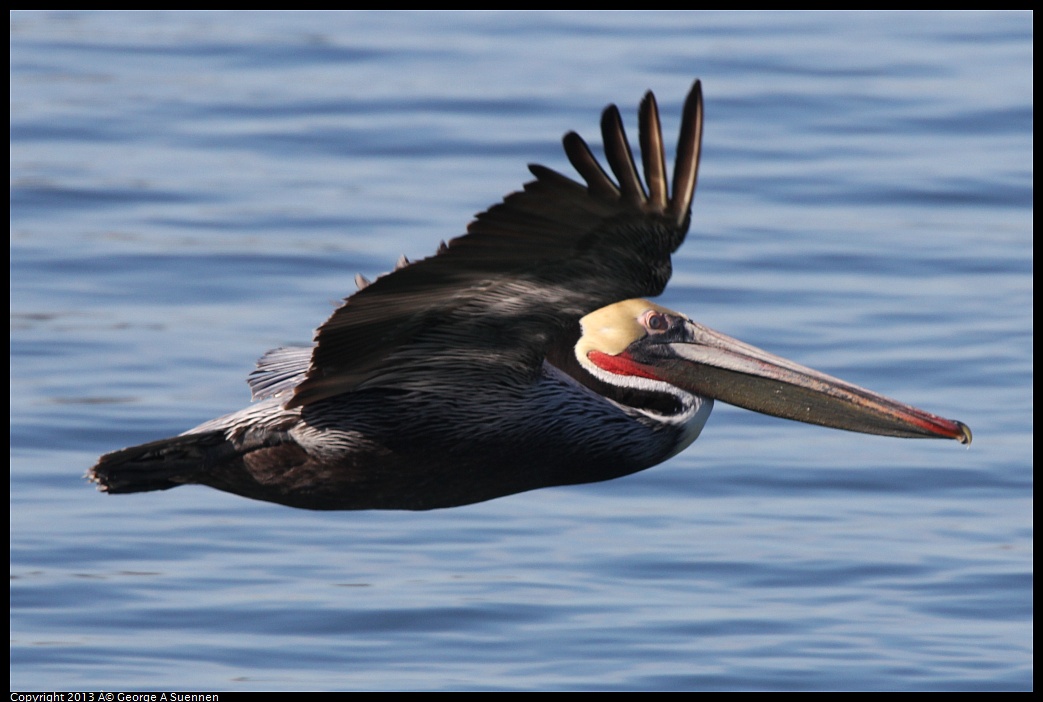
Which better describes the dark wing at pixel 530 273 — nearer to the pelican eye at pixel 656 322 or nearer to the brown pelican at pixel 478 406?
the brown pelican at pixel 478 406

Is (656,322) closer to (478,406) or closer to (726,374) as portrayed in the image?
(726,374)

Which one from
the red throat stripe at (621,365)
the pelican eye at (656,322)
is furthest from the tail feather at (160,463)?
the pelican eye at (656,322)

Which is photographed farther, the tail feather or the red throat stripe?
the red throat stripe

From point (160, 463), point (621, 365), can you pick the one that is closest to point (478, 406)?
point (621, 365)

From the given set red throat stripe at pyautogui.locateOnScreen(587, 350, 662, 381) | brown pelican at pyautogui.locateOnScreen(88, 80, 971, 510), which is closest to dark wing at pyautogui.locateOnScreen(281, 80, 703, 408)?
brown pelican at pyautogui.locateOnScreen(88, 80, 971, 510)

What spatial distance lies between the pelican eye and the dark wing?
0.59 m

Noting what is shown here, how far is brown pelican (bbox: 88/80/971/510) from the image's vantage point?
19.2 ft

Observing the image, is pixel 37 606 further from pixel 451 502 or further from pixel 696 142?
pixel 696 142

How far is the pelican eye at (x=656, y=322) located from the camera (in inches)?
258

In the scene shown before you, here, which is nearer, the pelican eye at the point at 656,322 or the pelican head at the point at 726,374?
the pelican head at the point at 726,374

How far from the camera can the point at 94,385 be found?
394 inches

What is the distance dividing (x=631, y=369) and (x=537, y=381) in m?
0.40

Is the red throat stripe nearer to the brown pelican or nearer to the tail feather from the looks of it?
the brown pelican

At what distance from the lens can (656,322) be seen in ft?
21.6
